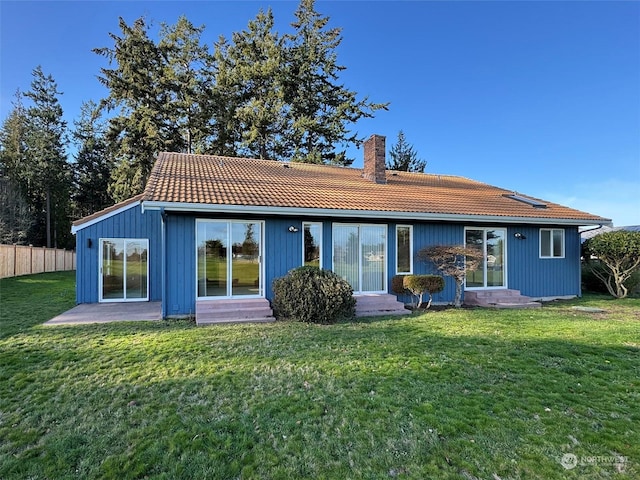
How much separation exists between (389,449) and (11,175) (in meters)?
35.9

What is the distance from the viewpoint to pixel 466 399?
362cm

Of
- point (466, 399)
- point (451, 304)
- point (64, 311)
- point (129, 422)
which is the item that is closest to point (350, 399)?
point (466, 399)

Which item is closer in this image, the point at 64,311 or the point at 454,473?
the point at 454,473

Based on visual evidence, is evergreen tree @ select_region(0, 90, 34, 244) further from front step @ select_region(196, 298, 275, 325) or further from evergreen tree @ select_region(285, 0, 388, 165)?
front step @ select_region(196, 298, 275, 325)

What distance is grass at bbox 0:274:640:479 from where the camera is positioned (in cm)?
260

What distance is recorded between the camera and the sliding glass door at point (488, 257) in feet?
34.6

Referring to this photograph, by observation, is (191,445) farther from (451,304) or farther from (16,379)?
(451,304)

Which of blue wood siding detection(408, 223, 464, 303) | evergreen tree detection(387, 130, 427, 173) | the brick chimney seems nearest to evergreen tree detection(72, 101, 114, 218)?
evergreen tree detection(387, 130, 427, 173)

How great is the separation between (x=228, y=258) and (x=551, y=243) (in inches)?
408

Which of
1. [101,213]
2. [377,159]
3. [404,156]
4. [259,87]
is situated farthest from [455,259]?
[404,156]

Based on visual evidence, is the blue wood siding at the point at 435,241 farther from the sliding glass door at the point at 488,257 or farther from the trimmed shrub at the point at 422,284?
the trimmed shrub at the point at 422,284

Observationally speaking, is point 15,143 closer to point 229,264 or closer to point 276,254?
point 229,264

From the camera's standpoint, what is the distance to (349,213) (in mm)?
8820

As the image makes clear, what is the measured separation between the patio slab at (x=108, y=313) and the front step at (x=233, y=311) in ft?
3.64
